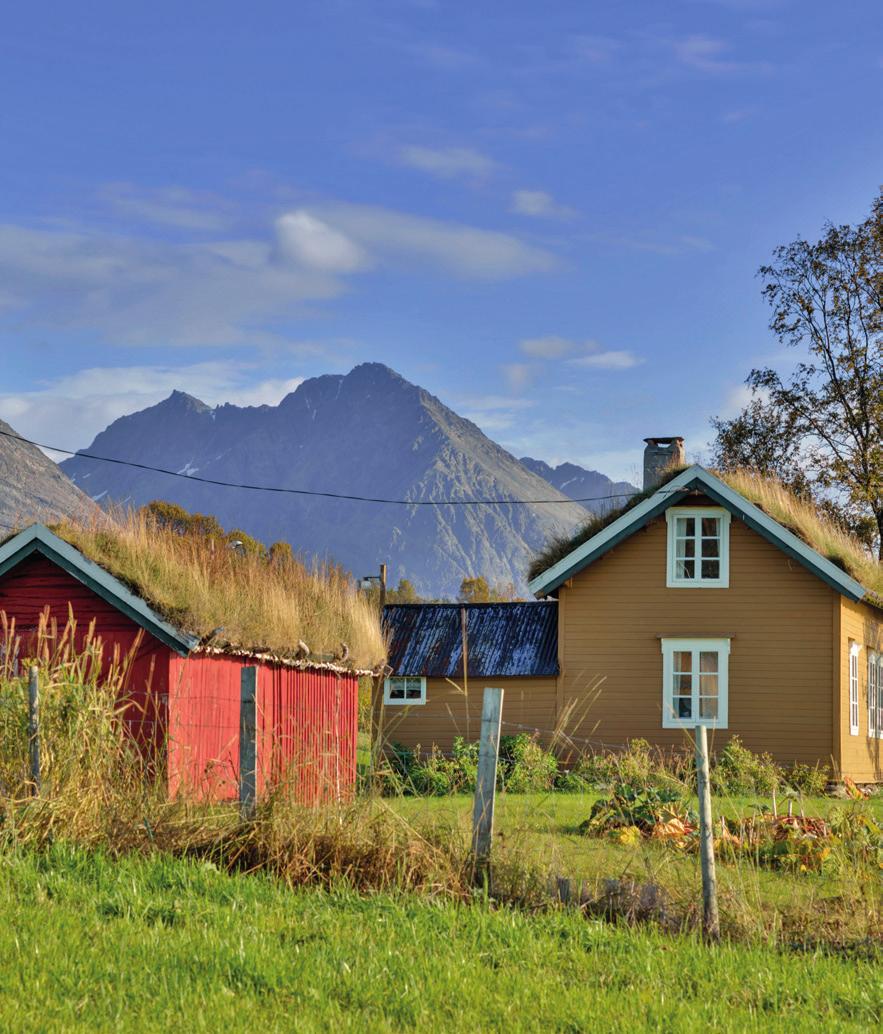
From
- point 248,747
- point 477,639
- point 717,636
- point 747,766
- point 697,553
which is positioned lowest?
point 747,766

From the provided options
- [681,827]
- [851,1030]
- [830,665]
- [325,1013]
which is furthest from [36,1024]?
[830,665]

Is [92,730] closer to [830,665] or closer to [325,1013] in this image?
[325,1013]

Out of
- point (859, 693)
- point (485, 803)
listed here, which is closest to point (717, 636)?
point (859, 693)

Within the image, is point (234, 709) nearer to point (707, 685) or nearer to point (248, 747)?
point (248, 747)

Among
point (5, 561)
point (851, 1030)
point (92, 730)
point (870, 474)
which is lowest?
point (851, 1030)

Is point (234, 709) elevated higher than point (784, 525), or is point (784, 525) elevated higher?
point (784, 525)

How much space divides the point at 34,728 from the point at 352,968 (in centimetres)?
387

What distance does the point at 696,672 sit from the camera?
997 inches

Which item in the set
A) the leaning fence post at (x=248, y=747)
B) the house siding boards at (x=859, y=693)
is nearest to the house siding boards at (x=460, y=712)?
the house siding boards at (x=859, y=693)

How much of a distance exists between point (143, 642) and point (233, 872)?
27.5 feet

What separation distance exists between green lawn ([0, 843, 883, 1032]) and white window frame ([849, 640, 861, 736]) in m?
19.0

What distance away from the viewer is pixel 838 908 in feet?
27.9

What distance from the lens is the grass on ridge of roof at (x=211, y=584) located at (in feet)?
54.4

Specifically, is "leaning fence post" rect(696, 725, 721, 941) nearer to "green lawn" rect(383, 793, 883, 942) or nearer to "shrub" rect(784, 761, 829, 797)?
"green lawn" rect(383, 793, 883, 942)
